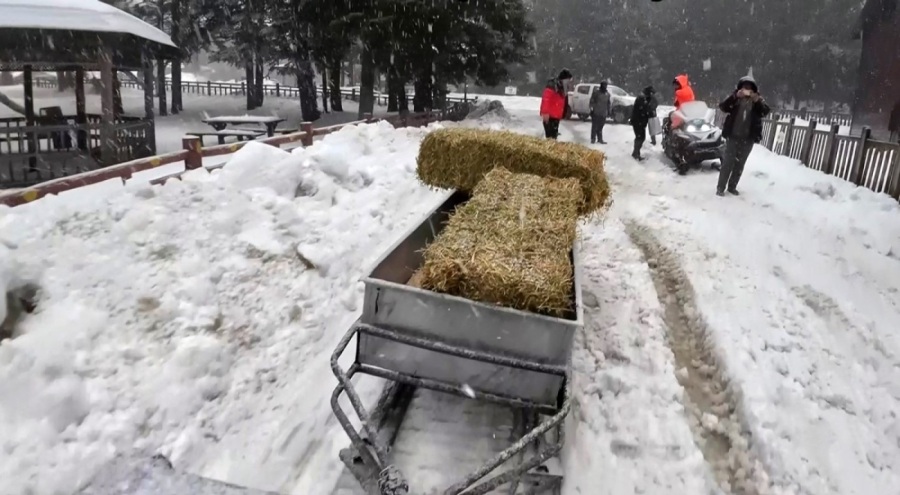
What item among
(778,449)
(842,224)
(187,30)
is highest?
(187,30)

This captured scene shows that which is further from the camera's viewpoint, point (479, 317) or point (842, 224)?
point (842, 224)

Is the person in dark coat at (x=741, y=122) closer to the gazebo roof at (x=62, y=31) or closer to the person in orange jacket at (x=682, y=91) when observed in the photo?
the person in orange jacket at (x=682, y=91)

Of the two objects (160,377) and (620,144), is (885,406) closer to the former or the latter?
(160,377)

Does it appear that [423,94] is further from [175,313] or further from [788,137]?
[175,313]

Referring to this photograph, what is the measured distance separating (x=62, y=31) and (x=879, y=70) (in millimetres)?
22991

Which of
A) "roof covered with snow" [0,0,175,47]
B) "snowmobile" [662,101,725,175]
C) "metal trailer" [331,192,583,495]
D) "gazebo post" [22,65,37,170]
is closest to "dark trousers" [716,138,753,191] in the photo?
"snowmobile" [662,101,725,175]

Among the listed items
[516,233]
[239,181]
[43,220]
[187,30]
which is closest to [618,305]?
[516,233]

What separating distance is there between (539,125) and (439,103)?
199 inches

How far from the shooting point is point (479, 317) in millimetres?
3652

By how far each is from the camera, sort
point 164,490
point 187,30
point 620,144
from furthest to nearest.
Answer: point 187,30 < point 620,144 < point 164,490

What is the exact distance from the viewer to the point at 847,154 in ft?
37.3

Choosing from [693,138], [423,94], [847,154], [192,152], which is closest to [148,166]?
[192,152]

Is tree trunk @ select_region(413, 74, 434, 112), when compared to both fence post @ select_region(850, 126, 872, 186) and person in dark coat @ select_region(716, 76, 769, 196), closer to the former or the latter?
person in dark coat @ select_region(716, 76, 769, 196)

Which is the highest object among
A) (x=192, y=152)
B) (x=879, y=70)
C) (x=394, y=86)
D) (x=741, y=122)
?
(x=879, y=70)
